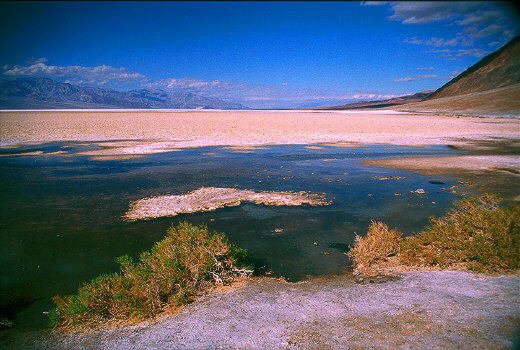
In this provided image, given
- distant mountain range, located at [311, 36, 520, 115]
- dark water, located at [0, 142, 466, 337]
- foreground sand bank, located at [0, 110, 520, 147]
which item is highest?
distant mountain range, located at [311, 36, 520, 115]

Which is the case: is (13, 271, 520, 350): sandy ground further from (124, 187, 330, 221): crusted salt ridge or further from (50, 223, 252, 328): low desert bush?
(124, 187, 330, 221): crusted salt ridge

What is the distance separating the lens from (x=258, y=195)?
344 inches

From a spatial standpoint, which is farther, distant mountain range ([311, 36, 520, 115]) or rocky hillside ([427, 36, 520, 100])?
rocky hillside ([427, 36, 520, 100])

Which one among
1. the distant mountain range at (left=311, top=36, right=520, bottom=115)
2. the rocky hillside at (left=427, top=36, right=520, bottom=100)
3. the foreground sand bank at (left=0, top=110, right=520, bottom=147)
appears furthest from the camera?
the rocky hillside at (left=427, top=36, right=520, bottom=100)

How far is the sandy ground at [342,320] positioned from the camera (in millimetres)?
2857

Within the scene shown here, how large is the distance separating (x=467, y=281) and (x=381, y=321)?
1.57 metres

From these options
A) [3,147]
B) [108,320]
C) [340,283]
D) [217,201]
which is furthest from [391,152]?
[3,147]

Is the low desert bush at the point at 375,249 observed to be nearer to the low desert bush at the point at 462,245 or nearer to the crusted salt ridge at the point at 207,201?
the low desert bush at the point at 462,245

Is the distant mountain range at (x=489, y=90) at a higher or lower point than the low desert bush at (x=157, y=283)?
higher

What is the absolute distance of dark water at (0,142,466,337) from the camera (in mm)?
4918

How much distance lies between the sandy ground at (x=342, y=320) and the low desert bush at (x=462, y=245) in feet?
1.32

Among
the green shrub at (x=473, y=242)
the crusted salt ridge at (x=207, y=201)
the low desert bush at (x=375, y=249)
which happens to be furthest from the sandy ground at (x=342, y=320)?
the crusted salt ridge at (x=207, y=201)

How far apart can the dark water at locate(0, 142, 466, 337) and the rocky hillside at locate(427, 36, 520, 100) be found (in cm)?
10954

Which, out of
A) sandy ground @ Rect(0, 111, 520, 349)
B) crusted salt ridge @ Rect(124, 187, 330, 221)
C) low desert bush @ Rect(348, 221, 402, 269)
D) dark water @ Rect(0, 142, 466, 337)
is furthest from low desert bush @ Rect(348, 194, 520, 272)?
crusted salt ridge @ Rect(124, 187, 330, 221)
